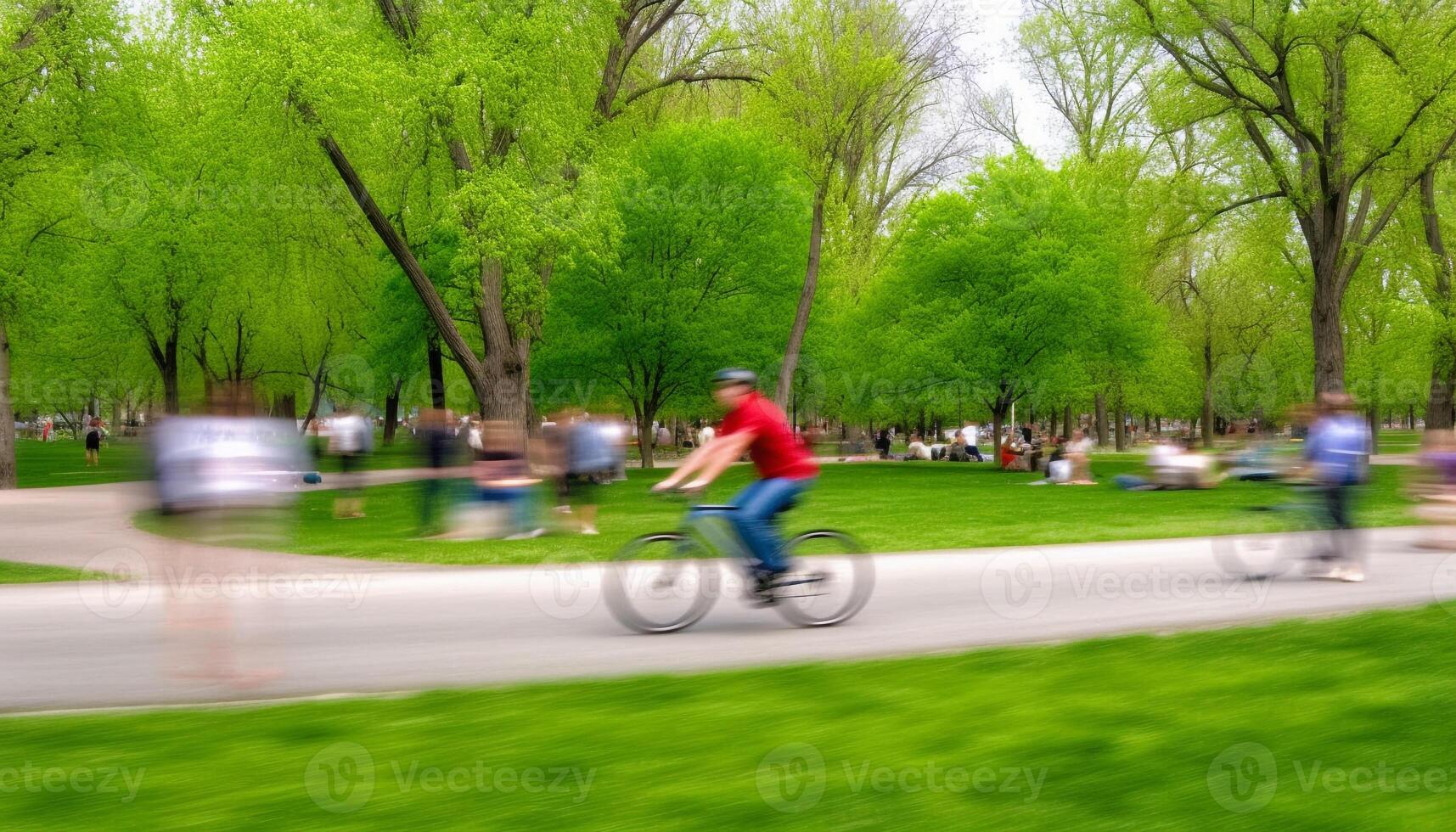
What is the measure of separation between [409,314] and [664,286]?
9994 mm

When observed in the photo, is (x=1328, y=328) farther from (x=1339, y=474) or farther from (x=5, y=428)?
(x=5, y=428)

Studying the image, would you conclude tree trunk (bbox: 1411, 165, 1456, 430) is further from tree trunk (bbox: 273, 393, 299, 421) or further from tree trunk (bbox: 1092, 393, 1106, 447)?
tree trunk (bbox: 273, 393, 299, 421)

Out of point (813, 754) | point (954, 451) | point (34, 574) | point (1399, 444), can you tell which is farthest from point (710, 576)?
point (1399, 444)

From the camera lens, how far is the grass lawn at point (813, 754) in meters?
4.50

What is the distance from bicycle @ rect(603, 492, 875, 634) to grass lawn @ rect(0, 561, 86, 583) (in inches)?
266

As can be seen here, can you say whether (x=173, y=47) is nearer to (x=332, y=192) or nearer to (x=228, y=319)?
(x=332, y=192)

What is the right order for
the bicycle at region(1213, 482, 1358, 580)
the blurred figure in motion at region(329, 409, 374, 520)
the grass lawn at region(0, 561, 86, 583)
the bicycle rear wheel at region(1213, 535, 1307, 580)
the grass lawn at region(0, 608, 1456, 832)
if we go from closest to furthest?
the grass lawn at region(0, 608, 1456, 832), the bicycle at region(1213, 482, 1358, 580), the bicycle rear wheel at region(1213, 535, 1307, 580), the grass lawn at region(0, 561, 86, 583), the blurred figure in motion at region(329, 409, 374, 520)

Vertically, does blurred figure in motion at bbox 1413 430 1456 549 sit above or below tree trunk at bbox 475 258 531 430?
below

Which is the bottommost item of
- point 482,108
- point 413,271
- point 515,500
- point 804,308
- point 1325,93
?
point 515,500

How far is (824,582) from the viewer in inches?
344

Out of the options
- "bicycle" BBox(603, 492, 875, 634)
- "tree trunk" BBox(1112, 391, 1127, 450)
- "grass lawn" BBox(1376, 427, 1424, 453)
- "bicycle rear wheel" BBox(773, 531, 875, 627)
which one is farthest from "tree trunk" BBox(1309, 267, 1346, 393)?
"tree trunk" BBox(1112, 391, 1127, 450)

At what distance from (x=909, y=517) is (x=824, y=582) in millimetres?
10310

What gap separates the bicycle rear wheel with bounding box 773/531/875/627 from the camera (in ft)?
28.1

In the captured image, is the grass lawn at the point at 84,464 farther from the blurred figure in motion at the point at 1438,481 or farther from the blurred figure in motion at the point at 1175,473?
the blurred figure in motion at the point at 1175,473
